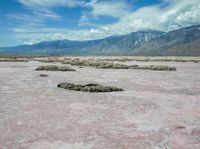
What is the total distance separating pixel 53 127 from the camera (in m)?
8.92

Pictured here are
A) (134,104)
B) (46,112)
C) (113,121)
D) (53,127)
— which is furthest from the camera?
(134,104)

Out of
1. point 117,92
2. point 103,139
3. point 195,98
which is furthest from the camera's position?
point 117,92

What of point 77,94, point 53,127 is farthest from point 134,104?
point 53,127

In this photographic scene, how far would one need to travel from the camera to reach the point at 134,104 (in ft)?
42.3

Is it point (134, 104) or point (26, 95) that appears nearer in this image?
point (134, 104)

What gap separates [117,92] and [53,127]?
8163mm

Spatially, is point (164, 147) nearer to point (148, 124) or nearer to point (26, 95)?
point (148, 124)

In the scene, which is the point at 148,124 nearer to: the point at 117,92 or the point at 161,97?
the point at 161,97

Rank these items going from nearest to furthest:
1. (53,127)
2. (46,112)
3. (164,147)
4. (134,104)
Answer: (164,147) → (53,127) → (46,112) → (134,104)

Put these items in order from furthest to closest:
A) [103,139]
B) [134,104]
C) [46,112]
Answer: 1. [134,104]
2. [46,112]
3. [103,139]

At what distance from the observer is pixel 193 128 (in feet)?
29.3

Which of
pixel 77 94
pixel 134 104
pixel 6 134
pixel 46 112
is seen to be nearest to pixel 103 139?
pixel 6 134

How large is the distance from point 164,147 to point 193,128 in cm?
225

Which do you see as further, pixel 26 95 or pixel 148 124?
pixel 26 95
